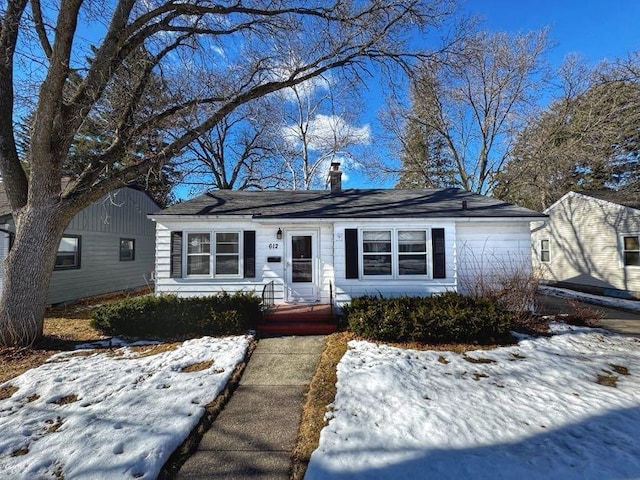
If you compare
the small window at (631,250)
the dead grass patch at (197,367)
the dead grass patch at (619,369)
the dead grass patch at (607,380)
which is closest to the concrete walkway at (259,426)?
the dead grass patch at (197,367)

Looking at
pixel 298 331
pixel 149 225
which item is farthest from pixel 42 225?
pixel 149 225

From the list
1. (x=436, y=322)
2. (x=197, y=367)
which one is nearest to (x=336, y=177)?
(x=436, y=322)

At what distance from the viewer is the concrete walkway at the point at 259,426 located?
2.81 meters

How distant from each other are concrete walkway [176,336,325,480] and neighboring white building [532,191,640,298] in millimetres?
13394

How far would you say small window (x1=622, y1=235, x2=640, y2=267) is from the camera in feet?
40.0

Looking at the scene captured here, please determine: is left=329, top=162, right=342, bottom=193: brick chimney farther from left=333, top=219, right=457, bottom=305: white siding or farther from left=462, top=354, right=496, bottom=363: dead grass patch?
left=462, top=354, right=496, bottom=363: dead grass patch

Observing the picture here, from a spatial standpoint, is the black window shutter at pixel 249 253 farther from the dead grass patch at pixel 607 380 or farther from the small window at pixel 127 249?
the small window at pixel 127 249

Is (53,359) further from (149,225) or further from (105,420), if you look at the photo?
(149,225)

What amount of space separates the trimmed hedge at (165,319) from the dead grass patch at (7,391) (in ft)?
7.88

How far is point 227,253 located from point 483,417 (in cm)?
737

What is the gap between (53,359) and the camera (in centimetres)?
543

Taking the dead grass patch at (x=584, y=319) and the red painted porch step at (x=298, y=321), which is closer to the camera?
the red painted porch step at (x=298, y=321)

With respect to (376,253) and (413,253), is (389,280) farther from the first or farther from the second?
(413,253)

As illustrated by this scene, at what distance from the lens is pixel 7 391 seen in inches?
168
